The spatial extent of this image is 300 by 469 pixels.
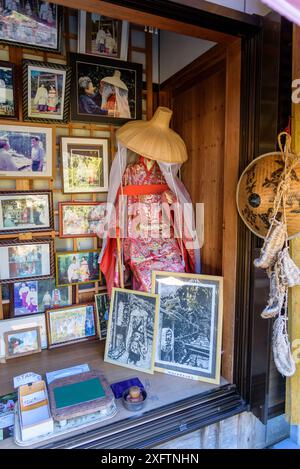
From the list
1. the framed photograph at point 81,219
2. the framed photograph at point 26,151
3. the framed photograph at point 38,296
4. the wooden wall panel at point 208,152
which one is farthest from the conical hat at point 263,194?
the framed photograph at point 38,296

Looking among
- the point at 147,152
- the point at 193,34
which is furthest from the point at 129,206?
the point at 193,34

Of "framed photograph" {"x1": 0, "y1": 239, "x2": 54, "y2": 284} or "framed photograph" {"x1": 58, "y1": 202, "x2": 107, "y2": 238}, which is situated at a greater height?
"framed photograph" {"x1": 58, "y1": 202, "x2": 107, "y2": 238}

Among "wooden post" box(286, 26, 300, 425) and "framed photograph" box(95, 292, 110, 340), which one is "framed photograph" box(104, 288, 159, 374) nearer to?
"framed photograph" box(95, 292, 110, 340)

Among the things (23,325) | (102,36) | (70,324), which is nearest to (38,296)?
(23,325)

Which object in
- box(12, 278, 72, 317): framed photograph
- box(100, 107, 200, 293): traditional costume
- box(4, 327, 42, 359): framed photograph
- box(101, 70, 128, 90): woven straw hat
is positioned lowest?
box(4, 327, 42, 359): framed photograph

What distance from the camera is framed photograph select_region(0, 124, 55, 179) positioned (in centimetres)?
194

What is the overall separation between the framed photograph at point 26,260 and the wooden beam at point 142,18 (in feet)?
4.62

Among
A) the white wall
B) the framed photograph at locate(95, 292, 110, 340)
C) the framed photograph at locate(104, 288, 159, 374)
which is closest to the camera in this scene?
the framed photograph at locate(104, 288, 159, 374)

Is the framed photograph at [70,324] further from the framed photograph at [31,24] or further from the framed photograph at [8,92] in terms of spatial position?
the framed photograph at [31,24]

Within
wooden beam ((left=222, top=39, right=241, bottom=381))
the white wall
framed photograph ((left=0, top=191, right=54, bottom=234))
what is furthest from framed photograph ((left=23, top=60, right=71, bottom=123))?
wooden beam ((left=222, top=39, right=241, bottom=381))

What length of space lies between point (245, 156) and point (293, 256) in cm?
54

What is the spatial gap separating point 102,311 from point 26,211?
938mm

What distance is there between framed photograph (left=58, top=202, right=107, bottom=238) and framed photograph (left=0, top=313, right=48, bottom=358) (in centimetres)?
62

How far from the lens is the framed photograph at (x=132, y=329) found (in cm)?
177
